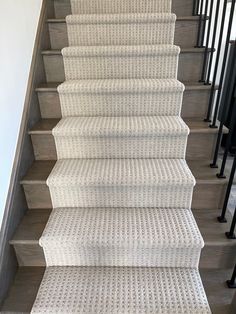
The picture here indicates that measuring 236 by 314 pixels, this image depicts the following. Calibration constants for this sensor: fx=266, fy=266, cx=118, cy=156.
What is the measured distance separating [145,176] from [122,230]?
29 cm

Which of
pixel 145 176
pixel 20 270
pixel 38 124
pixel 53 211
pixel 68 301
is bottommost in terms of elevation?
pixel 20 270

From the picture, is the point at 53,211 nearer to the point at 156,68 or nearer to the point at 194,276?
the point at 194,276

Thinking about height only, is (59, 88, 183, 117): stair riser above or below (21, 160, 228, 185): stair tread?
above

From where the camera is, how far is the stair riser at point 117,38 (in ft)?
6.03

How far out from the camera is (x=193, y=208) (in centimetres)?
145

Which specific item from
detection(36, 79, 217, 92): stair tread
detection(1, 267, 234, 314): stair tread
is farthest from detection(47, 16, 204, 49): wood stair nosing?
detection(1, 267, 234, 314): stair tread

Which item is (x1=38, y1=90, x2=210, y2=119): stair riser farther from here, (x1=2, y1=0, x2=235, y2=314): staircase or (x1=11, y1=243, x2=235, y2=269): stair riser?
(x1=11, y1=243, x2=235, y2=269): stair riser

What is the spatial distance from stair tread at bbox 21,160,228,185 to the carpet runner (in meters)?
Answer: 0.07

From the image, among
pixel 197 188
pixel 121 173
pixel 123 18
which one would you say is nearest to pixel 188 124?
pixel 197 188

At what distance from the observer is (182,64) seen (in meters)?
1.78

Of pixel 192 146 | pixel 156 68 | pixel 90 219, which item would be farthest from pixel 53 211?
pixel 156 68

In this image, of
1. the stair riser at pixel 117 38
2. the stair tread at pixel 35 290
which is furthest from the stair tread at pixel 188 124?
the stair tread at pixel 35 290

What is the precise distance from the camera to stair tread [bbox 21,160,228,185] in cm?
139

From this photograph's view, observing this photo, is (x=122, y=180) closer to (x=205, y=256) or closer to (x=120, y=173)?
(x=120, y=173)
